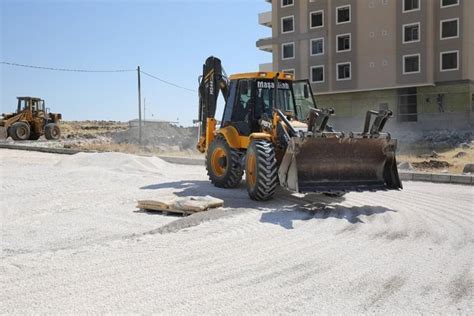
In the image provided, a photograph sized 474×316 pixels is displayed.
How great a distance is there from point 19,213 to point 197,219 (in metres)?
3.38

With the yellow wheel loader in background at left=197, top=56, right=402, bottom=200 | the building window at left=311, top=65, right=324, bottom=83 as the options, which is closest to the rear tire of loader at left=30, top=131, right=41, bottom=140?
the building window at left=311, top=65, right=324, bottom=83

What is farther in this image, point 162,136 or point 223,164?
point 162,136

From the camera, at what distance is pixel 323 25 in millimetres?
48375

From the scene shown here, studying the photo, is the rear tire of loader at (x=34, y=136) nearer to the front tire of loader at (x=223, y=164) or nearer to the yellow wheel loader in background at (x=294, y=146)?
the front tire of loader at (x=223, y=164)

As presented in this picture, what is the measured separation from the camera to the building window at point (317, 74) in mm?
48469

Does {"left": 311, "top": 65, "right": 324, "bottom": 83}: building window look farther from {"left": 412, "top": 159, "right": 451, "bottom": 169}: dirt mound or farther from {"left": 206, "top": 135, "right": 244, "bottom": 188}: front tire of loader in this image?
{"left": 206, "top": 135, "right": 244, "bottom": 188}: front tire of loader

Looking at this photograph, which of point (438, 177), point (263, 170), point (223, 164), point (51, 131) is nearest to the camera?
point (263, 170)

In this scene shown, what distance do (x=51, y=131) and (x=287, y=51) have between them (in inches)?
1003

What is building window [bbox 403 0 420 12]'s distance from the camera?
42.8m

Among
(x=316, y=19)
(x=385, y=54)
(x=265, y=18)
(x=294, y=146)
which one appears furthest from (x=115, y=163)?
(x=265, y=18)

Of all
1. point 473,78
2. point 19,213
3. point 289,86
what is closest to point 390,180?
point 289,86

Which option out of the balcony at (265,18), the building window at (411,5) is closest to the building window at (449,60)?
the building window at (411,5)

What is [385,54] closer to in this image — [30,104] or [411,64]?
[411,64]

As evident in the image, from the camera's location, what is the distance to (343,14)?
→ 155 ft
